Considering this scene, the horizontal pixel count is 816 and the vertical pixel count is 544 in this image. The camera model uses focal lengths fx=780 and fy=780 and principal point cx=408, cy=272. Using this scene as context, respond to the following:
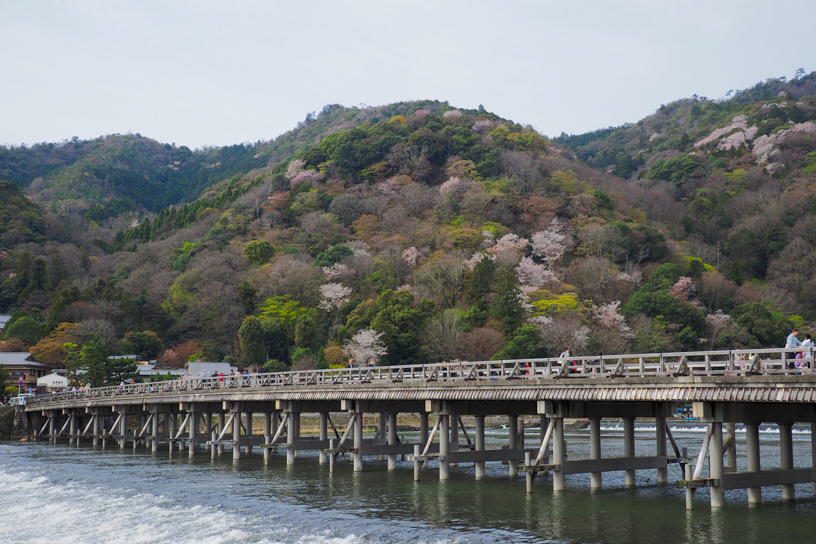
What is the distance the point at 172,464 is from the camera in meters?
40.3

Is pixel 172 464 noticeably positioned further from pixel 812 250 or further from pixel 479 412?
pixel 812 250

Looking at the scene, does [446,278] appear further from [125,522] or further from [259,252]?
[125,522]

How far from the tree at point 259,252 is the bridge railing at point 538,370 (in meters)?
38.7

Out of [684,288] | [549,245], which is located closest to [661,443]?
[684,288]

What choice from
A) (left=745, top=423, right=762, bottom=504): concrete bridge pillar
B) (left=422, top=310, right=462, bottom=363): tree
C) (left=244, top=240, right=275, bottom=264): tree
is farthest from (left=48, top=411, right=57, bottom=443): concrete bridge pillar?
(left=745, top=423, right=762, bottom=504): concrete bridge pillar

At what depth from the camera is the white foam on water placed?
20.5 m

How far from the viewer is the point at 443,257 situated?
8219 cm

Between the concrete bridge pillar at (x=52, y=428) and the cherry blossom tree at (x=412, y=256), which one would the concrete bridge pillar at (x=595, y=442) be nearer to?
the concrete bridge pillar at (x=52, y=428)

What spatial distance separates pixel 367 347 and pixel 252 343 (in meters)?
14.5

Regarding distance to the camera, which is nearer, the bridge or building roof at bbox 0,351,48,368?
the bridge

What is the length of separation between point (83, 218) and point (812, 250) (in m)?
124

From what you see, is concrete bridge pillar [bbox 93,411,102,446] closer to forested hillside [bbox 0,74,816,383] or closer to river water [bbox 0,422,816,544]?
forested hillside [bbox 0,74,816,383]

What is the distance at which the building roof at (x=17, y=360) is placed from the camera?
7912cm

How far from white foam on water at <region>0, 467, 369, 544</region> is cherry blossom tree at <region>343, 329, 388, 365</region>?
38425 millimetres
